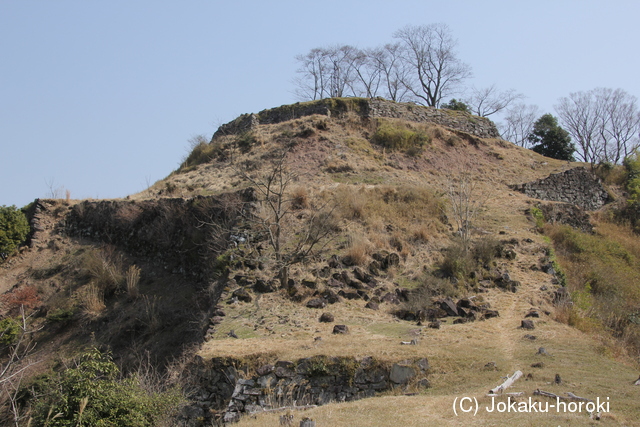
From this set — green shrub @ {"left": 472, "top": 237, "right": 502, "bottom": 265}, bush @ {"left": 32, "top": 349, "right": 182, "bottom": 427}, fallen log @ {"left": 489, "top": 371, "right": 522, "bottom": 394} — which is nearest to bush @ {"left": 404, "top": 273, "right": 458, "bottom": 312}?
green shrub @ {"left": 472, "top": 237, "right": 502, "bottom": 265}

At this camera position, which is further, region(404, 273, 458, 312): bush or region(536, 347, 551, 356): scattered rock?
region(404, 273, 458, 312): bush

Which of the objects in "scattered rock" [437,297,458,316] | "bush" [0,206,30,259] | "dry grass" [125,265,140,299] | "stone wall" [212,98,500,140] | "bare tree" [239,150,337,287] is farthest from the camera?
"stone wall" [212,98,500,140]

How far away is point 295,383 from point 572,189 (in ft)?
76.0

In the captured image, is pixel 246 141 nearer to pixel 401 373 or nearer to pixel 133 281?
pixel 133 281

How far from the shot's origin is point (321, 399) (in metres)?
10.8

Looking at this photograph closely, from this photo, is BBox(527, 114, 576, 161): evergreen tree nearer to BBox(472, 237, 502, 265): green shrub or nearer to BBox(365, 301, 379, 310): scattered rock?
BBox(472, 237, 502, 265): green shrub

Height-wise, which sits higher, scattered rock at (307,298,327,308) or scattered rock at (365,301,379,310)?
scattered rock at (307,298,327,308)

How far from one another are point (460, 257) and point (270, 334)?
7.71 m

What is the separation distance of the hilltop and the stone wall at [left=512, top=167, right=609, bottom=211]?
0.12 metres

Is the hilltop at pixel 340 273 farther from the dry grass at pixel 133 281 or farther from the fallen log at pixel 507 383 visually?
the fallen log at pixel 507 383

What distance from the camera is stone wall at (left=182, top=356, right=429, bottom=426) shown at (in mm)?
10609

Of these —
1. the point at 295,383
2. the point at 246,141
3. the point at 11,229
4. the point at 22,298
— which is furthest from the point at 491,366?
the point at 11,229

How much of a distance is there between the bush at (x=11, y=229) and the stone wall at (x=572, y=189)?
82.8 ft

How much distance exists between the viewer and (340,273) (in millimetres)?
16875
